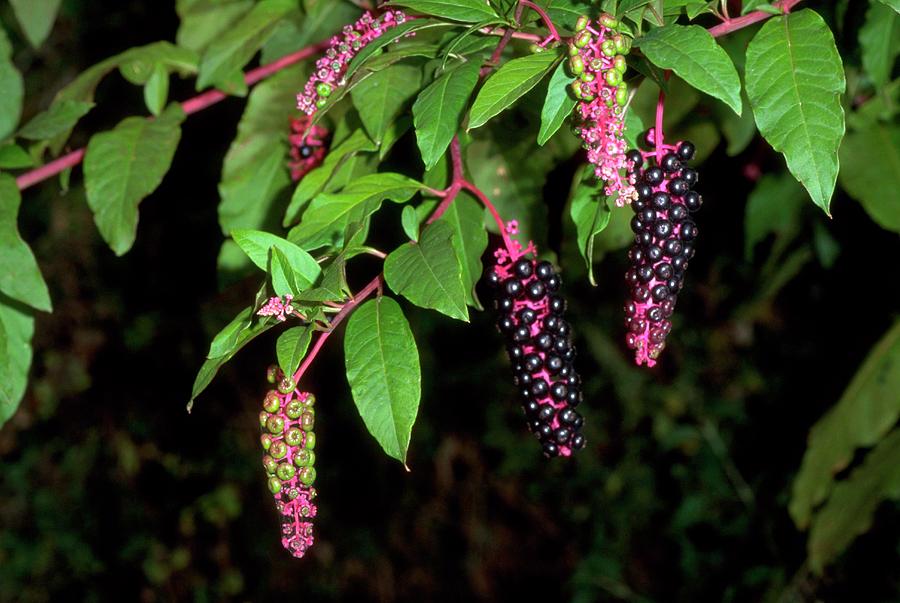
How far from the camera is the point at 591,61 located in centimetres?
97

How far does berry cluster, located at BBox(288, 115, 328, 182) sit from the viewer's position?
5.11ft

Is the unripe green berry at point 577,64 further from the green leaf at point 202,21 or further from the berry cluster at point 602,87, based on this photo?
the green leaf at point 202,21

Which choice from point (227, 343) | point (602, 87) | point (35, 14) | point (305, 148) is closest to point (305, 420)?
point (227, 343)

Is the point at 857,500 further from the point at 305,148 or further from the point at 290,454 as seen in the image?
the point at 290,454

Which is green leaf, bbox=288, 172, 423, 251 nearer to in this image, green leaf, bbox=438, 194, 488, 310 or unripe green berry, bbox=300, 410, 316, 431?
green leaf, bbox=438, 194, 488, 310

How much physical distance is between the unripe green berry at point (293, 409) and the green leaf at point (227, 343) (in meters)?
0.09

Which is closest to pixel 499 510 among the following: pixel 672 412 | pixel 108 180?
pixel 672 412

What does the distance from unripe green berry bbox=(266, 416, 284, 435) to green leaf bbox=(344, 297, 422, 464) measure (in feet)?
0.29

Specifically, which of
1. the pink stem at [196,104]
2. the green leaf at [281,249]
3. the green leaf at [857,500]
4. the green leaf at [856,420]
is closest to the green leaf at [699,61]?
the green leaf at [281,249]

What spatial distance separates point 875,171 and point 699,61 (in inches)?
42.5

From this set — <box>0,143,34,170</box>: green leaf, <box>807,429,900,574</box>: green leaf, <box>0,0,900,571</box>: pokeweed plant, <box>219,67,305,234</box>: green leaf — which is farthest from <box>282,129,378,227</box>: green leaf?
<box>807,429,900,574</box>: green leaf

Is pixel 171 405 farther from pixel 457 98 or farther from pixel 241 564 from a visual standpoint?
pixel 457 98

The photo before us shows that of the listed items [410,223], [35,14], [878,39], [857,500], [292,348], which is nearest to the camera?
[292,348]

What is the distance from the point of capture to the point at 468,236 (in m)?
1.38
